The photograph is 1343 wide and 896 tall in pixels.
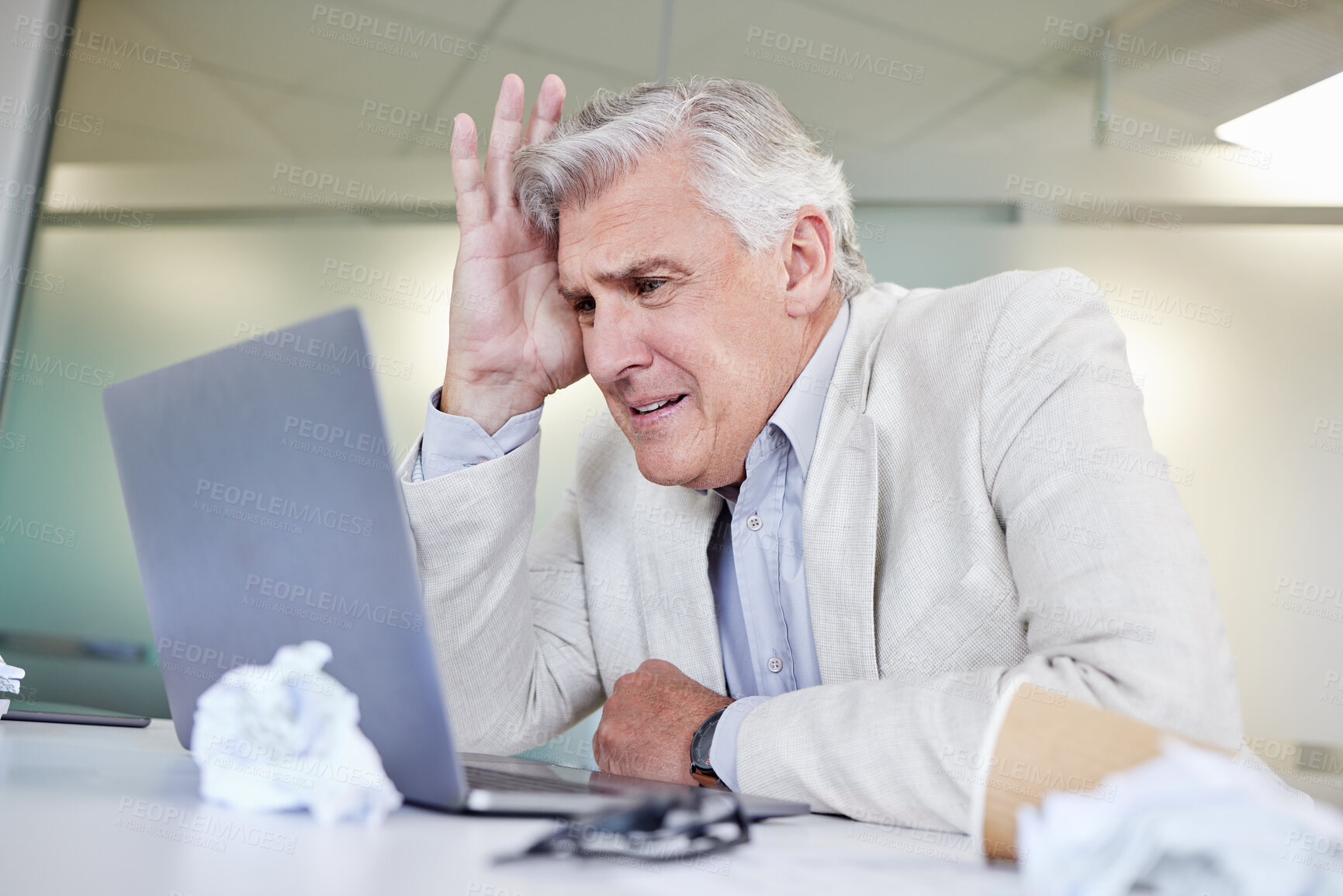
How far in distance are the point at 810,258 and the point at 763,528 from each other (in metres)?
0.43

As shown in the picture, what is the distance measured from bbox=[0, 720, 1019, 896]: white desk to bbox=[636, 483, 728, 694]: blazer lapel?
0.62 meters

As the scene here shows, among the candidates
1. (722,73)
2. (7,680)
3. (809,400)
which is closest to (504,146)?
(809,400)

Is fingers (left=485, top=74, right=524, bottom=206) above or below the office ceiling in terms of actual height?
below

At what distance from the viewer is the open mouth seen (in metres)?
1.32

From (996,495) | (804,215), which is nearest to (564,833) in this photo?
(996,495)

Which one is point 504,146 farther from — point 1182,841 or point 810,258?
point 1182,841

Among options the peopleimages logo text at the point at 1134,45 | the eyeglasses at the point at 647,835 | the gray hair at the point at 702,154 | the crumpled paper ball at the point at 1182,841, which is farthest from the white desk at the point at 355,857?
the peopleimages logo text at the point at 1134,45

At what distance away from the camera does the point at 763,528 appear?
1.29 metres

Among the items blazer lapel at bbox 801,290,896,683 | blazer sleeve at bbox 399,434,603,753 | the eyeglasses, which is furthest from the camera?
blazer sleeve at bbox 399,434,603,753

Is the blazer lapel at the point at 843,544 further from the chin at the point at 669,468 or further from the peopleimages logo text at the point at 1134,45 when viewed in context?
the peopleimages logo text at the point at 1134,45

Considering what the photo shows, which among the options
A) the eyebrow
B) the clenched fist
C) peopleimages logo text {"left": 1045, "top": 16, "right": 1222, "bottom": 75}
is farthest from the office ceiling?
the clenched fist

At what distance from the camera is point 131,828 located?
1.65ft

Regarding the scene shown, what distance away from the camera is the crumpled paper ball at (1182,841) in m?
0.33

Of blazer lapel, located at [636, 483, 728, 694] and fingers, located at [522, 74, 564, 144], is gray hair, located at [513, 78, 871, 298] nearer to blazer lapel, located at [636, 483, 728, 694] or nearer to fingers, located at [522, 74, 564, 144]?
fingers, located at [522, 74, 564, 144]
